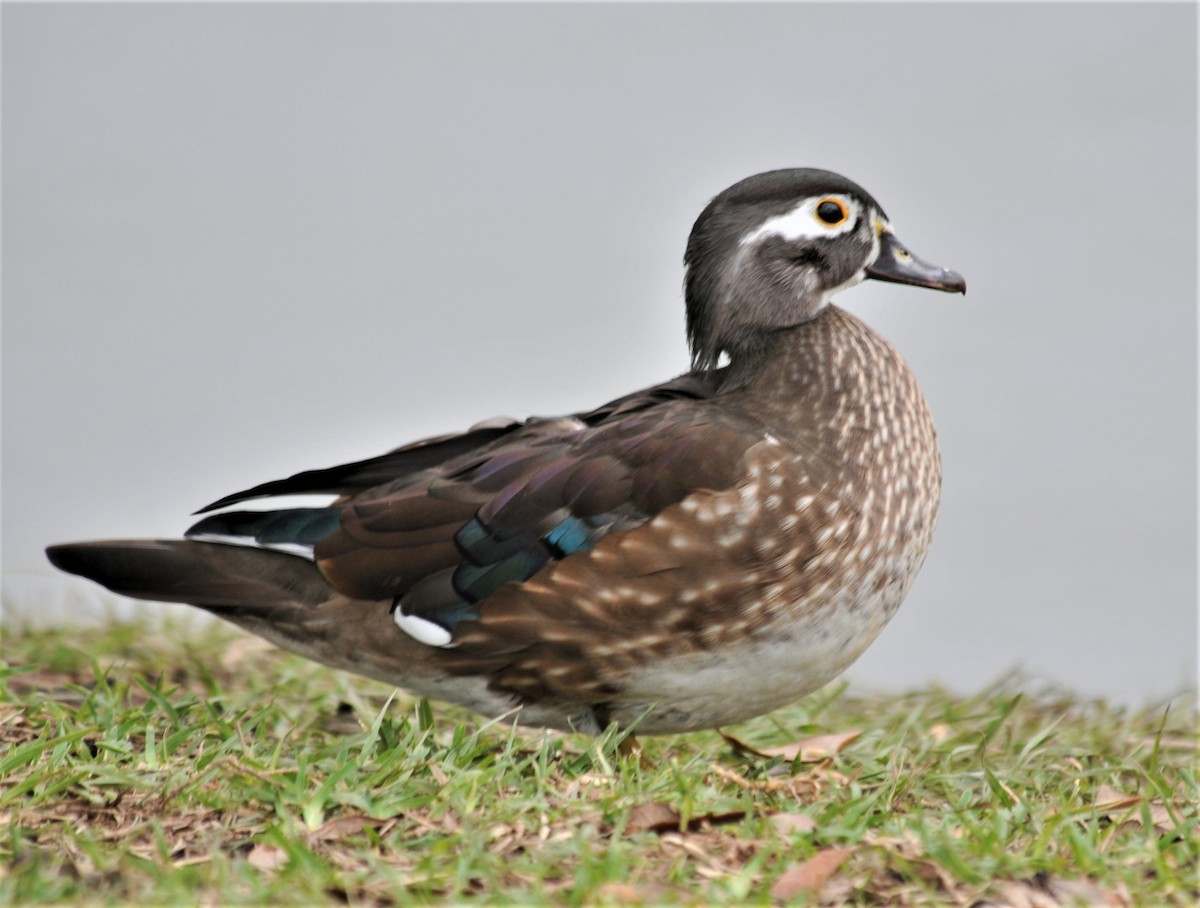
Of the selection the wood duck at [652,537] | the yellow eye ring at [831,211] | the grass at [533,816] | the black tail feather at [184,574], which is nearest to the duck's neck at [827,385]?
the wood duck at [652,537]

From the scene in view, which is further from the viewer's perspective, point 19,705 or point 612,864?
point 19,705

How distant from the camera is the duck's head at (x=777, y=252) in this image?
137 inches

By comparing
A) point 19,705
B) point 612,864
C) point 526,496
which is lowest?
point 612,864

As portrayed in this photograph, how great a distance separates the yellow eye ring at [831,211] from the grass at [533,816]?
1.15 m

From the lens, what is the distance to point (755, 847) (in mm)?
2537

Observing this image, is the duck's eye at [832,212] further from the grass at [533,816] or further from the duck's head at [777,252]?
the grass at [533,816]

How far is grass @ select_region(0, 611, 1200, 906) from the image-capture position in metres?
2.38

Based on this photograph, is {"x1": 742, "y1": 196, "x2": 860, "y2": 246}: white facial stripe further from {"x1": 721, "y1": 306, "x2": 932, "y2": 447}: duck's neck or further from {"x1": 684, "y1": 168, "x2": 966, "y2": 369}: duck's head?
{"x1": 721, "y1": 306, "x2": 932, "y2": 447}: duck's neck

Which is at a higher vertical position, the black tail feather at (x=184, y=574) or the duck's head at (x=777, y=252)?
the duck's head at (x=777, y=252)

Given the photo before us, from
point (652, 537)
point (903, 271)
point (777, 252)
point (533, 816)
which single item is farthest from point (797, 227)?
point (533, 816)

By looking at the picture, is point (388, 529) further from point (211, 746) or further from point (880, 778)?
point (880, 778)

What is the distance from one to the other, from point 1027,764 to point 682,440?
1.11 metres

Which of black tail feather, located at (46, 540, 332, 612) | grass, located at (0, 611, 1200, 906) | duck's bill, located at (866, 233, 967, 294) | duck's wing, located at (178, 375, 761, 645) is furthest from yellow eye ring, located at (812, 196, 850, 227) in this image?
black tail feather, located at (46, 540, 332, 612)

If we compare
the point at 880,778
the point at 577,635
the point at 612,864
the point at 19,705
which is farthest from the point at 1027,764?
the point at 19,705
